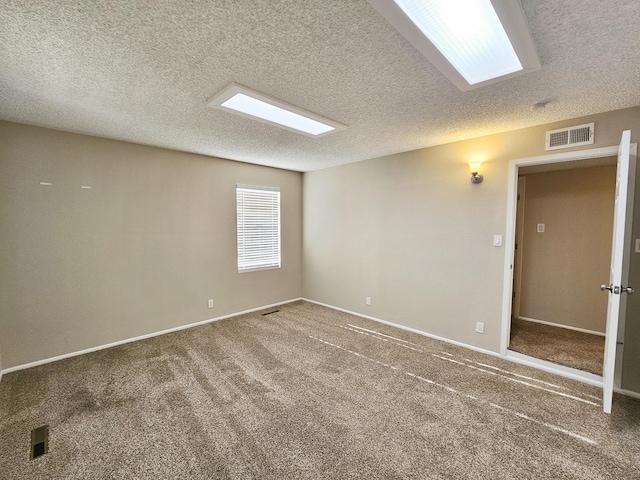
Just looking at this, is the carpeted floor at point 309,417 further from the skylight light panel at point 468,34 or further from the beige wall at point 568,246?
the skylight light panel at point 468,34

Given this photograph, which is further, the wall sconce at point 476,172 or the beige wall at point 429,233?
the wall sconce at point 476,172

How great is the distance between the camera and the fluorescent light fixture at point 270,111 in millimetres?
2105

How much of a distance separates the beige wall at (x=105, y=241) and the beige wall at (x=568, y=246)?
4.49 meters

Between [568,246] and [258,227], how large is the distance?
469 cm

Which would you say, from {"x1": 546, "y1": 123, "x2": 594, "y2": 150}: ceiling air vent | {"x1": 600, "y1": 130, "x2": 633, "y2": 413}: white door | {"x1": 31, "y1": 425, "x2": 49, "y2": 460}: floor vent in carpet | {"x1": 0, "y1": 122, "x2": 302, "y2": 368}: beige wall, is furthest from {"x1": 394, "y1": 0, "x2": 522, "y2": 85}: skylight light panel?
{"x1": 0, "y1": 122, "x2": 302, "y2": 368}: beige wall

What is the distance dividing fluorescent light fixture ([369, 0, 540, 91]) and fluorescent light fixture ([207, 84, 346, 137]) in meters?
1.14

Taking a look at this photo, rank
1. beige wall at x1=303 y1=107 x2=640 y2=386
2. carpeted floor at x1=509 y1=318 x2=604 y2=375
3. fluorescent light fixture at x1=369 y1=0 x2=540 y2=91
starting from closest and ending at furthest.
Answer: fluorescent light fixture at x1=369 y1=0 x2=540 y2=91 → carpeted floor at x1=509 y1=318 x2=604 y2=375 → beige wall at x1=303 y1=107 x2=640 y2=386

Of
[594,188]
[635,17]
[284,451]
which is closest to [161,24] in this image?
[635,17]

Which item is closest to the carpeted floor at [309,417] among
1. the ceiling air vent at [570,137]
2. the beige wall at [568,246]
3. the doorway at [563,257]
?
the doorway at [563,257]

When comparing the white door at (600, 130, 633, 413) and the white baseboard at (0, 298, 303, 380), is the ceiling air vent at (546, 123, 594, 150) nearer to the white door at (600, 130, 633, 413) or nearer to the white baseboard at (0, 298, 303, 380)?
the white door at (600, 130, 633, 413)

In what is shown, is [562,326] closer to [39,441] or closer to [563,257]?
[563,257]

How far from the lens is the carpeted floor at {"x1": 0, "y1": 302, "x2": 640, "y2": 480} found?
1677mm

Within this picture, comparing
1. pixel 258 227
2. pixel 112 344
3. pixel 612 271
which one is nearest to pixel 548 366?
pixel 612 271

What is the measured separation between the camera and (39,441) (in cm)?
188
